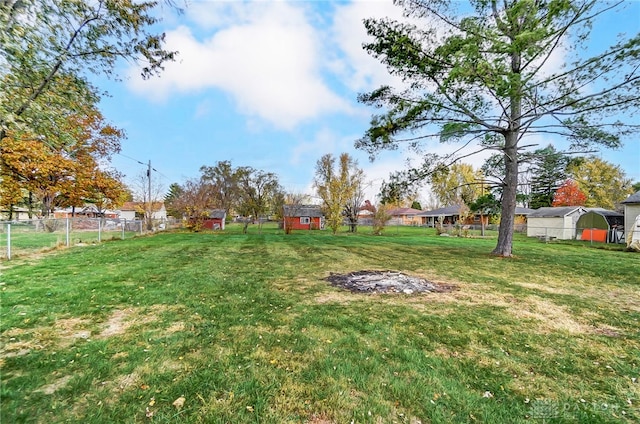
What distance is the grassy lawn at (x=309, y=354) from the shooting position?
2.12m

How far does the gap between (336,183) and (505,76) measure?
58.8ft

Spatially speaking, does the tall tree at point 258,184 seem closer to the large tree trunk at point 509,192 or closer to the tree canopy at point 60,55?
the large tree trunk at point 509,192

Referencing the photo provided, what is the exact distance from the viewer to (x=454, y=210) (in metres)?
41.5

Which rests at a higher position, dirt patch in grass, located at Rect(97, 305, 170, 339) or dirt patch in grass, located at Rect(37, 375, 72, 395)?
dirt patch in grass, located at Rect(37, 375, 72, 395)

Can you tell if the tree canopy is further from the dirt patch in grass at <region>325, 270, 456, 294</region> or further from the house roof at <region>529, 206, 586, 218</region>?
the house roof at <region>529, 206, 586, 218</region>

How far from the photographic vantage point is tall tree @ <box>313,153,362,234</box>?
2497cm

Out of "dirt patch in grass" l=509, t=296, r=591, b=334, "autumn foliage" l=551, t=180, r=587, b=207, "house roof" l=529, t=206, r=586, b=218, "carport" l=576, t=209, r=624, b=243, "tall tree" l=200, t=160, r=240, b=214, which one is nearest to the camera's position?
"dirt patch in grass" l=509, t=296, r=591, b=334

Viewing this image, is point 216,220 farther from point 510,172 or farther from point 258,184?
point 510,172

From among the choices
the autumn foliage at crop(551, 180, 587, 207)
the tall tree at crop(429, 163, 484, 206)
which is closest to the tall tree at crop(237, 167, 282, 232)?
the tall tree at crop(429, 163, 484, 206)

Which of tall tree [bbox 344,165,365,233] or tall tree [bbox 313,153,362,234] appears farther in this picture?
tall tree [bbox 344,165,365,233]

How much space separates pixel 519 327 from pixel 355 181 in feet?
80.0

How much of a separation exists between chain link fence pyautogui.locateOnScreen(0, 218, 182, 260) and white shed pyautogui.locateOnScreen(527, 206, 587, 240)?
1175 inches

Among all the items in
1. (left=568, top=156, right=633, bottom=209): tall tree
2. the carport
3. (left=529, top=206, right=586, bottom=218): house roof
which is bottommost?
the carport

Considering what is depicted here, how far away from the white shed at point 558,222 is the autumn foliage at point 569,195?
51.5ft
